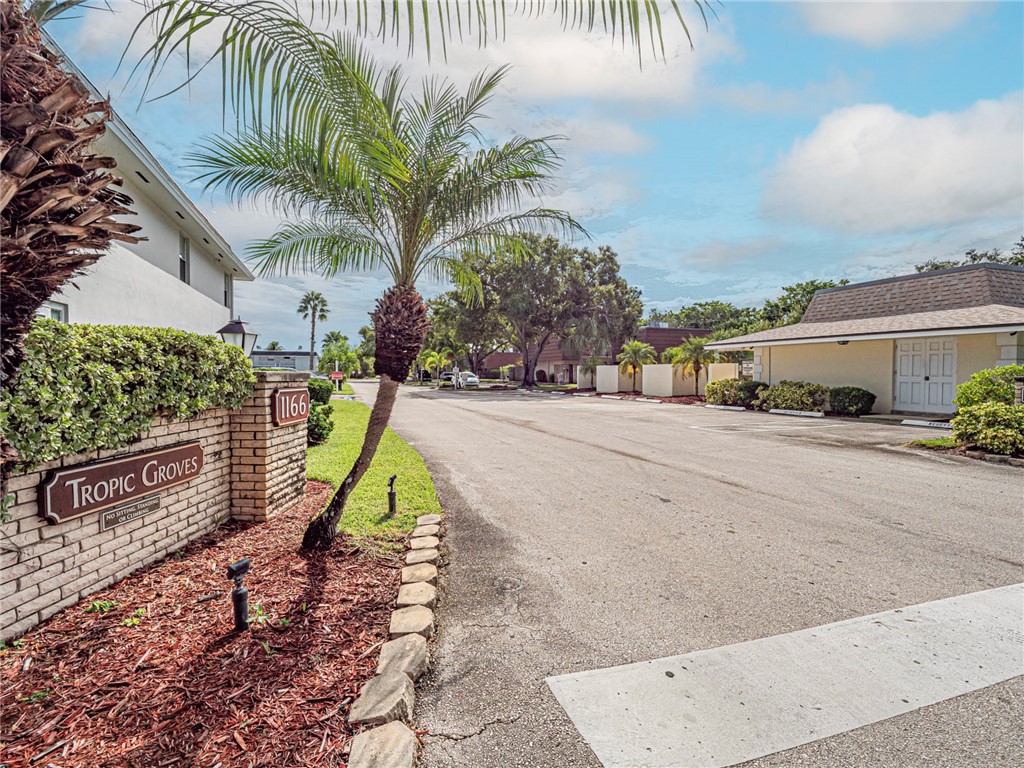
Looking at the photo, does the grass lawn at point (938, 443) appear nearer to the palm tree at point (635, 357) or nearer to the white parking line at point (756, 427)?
the white parking line at point (756, 427)

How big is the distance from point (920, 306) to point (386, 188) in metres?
20.2

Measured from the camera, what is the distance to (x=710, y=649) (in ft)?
9.57

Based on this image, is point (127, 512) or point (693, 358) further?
point (693, 358)

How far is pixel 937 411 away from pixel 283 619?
1938 cm

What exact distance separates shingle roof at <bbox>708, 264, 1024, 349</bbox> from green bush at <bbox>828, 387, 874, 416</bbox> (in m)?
1.87

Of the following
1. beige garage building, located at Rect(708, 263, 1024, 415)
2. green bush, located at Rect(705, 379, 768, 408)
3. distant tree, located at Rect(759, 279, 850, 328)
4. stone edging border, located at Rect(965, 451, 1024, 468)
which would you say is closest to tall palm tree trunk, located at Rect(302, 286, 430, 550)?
stone edging border, located at Rect(965, 451, 1024, 468)

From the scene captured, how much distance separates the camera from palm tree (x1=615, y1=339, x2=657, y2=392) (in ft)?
98.0

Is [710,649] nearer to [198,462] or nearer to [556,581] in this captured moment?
[556,581]

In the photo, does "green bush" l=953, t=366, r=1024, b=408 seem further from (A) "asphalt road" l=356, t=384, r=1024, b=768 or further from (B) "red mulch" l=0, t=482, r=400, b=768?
(B) "red mulch" l=0, t=482, r=400, b=768

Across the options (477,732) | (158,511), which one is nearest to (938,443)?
(477,732)

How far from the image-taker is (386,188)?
4.37 metres

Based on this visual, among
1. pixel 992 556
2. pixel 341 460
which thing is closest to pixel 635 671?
pixel 992 556

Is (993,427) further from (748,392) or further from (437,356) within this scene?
(437,356)

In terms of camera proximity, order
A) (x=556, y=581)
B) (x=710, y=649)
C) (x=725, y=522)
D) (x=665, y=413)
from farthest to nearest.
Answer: (x=665, y=413) < (x=725, y=522) < (x=556, y=581) < (x=710, y=649)
